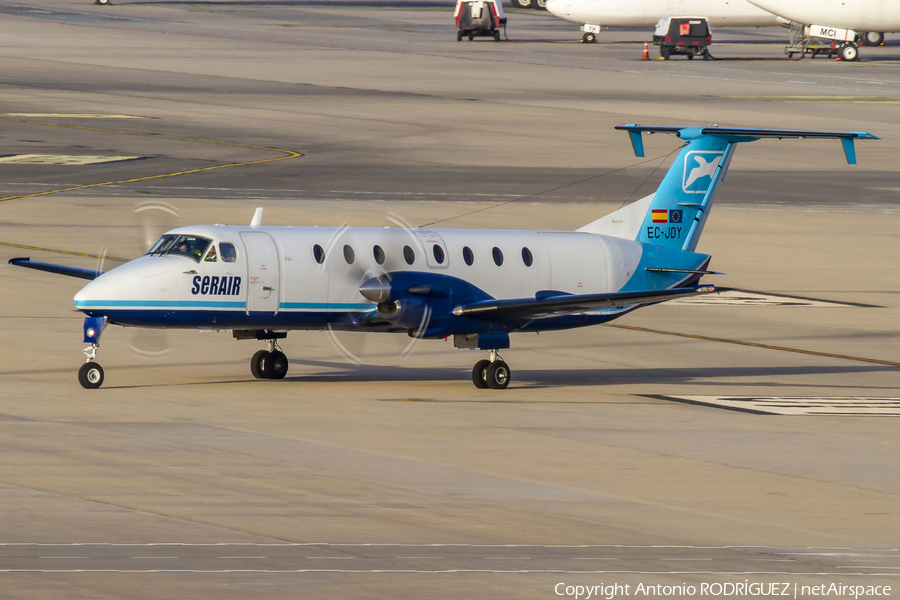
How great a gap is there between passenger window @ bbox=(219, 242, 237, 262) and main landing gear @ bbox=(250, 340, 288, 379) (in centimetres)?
260

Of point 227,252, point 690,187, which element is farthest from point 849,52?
point 227,252

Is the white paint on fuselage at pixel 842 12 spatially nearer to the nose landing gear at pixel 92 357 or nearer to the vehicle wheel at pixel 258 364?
the vehicle wheel at pixel 258 364

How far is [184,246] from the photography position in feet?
88.4

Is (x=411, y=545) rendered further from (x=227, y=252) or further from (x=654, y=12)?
(x=654, y=12)

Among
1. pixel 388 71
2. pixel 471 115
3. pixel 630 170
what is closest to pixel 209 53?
pixel 388 71

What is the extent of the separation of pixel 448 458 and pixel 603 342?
Result: 13426mm

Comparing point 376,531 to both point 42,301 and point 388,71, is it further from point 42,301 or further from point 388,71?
point 388,71

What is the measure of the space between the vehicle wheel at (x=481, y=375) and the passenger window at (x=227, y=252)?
17.3 feet

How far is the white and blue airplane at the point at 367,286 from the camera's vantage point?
26.5 m

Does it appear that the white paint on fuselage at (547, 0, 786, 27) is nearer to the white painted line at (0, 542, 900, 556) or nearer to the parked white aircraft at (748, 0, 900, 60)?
the parked white aircraft at (748, 0, 900, 60)

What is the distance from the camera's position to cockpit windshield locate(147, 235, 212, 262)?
1056 inches

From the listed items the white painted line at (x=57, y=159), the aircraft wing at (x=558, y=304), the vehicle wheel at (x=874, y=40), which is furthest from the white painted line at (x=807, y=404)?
the vehicle wheel at (x=874, y=40)

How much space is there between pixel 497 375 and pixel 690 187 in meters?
6.78

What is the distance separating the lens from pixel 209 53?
372ft
